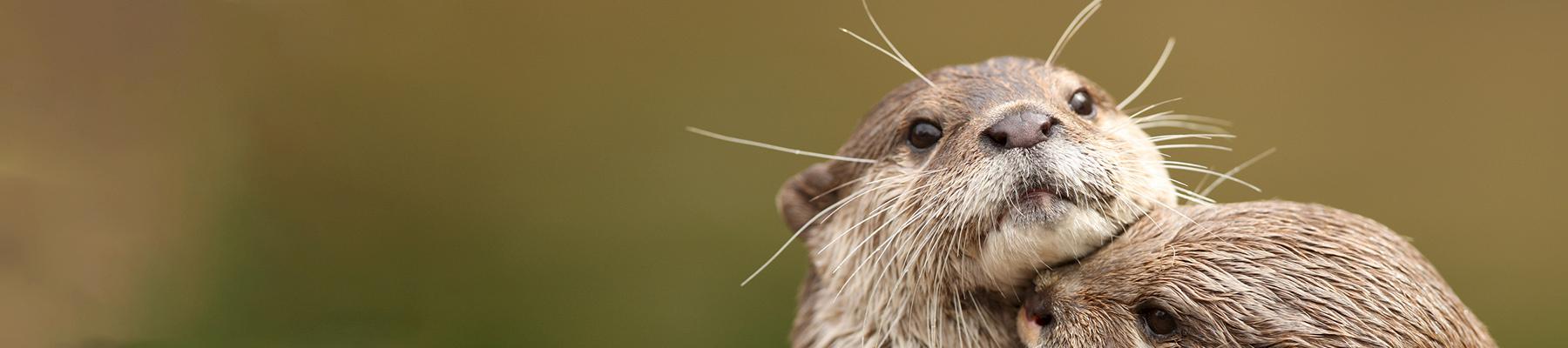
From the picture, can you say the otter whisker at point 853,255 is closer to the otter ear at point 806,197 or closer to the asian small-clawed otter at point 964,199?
the asian small-clawed otter at point 964,199

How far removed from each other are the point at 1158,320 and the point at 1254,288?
0.45ft

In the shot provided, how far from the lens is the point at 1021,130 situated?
65.9 inches

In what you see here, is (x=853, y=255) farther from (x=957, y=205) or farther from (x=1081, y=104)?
(x=1081, y=104)

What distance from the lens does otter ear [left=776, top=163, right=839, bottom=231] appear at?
224 centimetres

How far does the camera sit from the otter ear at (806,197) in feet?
7.34

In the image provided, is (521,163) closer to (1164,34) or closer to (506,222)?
(506,222)

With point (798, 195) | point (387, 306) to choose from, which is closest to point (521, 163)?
point (387, 306)

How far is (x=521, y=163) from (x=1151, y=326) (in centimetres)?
286

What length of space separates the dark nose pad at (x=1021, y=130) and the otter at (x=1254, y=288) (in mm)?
200

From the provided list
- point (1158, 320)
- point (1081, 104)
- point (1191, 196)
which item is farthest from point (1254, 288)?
point (1081, 104)

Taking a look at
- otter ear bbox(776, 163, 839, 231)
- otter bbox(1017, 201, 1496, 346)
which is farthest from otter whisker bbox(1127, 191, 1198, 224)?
otter ear bbox(776, 163, 839, 231)

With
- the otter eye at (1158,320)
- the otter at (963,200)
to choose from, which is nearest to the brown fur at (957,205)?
the otter at (963,200)

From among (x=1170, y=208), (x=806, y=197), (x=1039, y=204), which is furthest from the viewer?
(x=806, y=197)

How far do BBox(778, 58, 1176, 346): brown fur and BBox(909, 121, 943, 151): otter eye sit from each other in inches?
0.5
